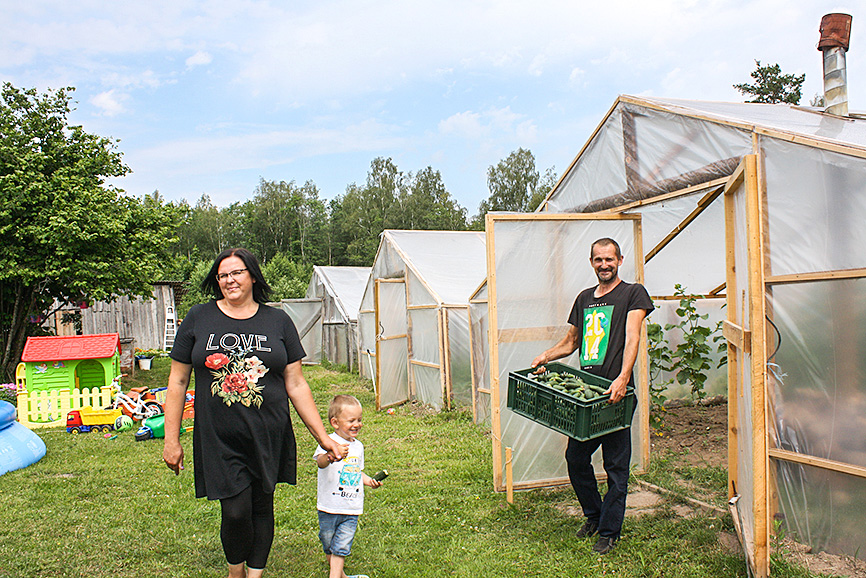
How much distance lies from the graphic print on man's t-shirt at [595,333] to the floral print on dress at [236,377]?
230cm

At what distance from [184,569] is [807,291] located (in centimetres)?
402

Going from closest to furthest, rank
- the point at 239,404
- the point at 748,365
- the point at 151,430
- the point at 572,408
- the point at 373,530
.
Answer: the point at 239,404 < the point at 748,365 < the point at 572,408 < the point at 373,530 < the point at 151,430

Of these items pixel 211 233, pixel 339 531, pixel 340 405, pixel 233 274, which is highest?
pixel 211 233

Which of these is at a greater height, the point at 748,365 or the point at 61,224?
the point at 61,224

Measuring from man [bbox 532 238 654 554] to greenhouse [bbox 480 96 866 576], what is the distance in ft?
2.14

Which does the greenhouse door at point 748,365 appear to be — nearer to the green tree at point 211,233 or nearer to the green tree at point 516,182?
the green tree at point 516,182

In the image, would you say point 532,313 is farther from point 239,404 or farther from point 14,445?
point 14,445

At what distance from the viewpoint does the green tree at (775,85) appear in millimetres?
25969

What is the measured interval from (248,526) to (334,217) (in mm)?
45337

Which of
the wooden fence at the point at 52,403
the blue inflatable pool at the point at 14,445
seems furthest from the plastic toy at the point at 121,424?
the blue inflatable pool at the point at 14,445

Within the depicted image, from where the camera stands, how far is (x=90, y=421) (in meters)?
9.31

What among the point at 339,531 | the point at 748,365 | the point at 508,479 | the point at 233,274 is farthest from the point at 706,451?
the point at 233,274

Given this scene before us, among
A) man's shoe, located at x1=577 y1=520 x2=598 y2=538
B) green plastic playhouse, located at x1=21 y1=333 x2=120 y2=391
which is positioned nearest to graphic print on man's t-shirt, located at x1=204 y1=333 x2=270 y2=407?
man's shoe, located at x1=577 y1=520 x2=598 y2=538

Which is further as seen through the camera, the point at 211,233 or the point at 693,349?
the point at 211,233
